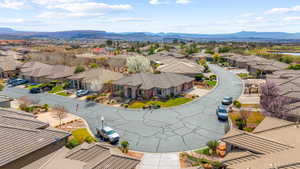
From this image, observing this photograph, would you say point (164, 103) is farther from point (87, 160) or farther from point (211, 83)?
→ point (87, 160)

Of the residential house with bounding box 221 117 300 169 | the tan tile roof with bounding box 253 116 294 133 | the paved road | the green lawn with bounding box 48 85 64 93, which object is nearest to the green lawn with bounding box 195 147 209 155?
the paved road

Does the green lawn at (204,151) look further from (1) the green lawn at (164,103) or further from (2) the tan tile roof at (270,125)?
(1) the green lawn at (164,103)

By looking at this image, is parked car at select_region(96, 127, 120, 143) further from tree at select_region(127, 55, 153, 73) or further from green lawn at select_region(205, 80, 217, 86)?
green lawn at select_region(205, 80, 217, 86)

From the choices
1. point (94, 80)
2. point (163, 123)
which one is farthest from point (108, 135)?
point (94, 80)

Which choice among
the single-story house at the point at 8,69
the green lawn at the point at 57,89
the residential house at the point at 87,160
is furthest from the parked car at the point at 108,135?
the single-story house at the point at 8,69

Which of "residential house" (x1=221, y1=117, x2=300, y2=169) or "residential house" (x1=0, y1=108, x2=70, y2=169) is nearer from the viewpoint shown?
"residential house" (x1=221, y1=117, x2=300, y2=169)

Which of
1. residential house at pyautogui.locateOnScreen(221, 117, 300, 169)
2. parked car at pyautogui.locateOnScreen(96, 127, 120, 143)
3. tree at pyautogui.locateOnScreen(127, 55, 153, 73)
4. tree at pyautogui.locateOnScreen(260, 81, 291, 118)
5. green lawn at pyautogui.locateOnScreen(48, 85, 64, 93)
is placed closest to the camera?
residential house at pyautogui.locateOnScreen(221, 117, 300, 169)

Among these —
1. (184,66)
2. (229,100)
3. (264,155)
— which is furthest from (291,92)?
(184,66)
